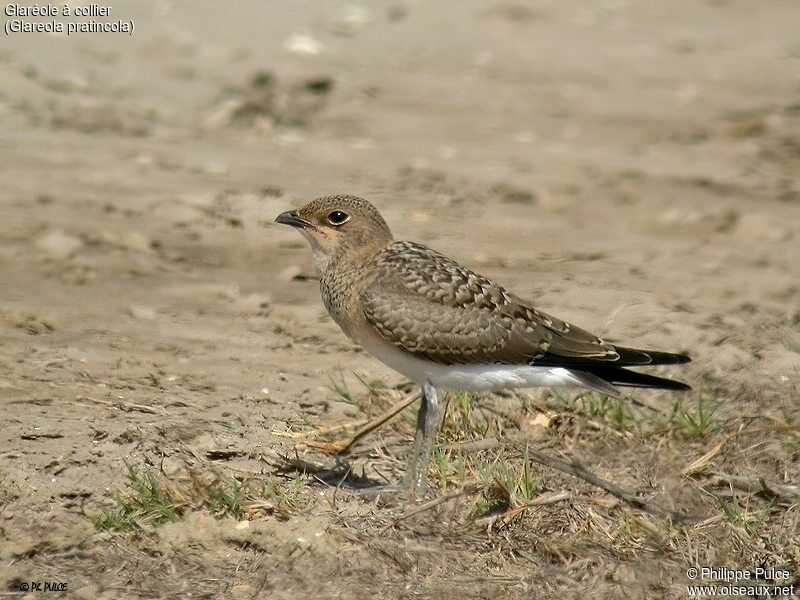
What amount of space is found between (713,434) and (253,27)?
747 centimetres

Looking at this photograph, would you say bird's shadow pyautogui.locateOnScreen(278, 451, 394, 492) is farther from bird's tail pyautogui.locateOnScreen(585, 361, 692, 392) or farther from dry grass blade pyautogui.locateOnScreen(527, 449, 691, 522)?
bird's tail pyautogui.locateOnScreen(585, 361, 692, 392)

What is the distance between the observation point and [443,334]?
5.80 m

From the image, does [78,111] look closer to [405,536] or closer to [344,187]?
[344,187]

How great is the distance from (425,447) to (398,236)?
3716 millimetres

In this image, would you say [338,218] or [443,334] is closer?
[443,334]

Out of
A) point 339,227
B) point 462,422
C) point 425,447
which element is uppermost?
point 339,227

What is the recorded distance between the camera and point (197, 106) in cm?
1127

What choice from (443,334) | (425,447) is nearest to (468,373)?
(443,334)

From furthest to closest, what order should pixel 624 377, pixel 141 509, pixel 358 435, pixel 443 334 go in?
pixel 358 435 → pixel 624 377 → pixel 443 334 → pixel 141 509

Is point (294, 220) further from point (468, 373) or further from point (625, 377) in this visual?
point (625, 377)

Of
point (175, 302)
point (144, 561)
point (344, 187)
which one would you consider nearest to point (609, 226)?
point (344, 187)

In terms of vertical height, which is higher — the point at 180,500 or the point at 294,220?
the point at 294,220

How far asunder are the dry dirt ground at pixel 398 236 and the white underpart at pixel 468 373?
0.39m

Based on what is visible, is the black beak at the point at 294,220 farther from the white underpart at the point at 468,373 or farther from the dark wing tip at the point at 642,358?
the dark wing tip at the point at 642,358
